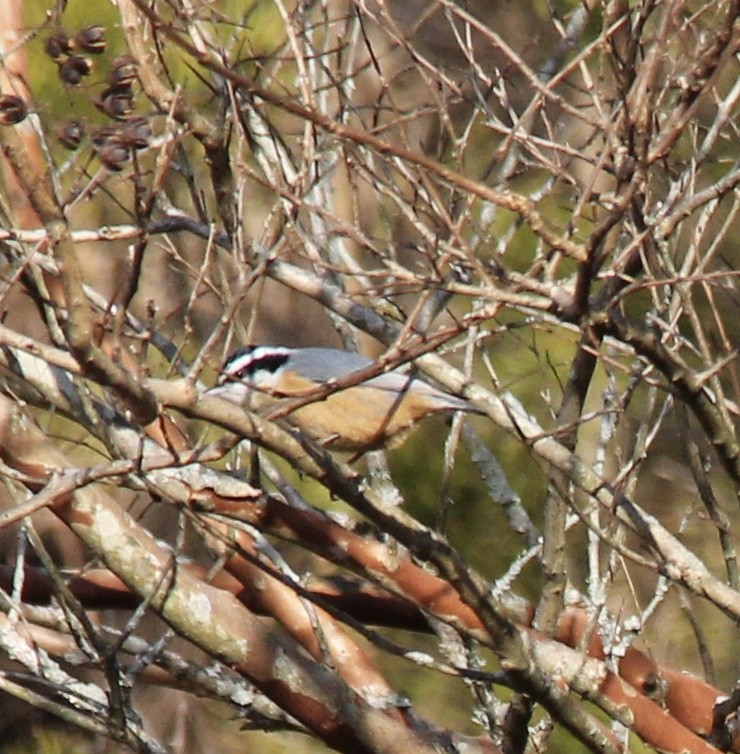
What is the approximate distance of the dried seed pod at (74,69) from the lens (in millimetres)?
2389

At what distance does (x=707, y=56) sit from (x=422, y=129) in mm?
3351

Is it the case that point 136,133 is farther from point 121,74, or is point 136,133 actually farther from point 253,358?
point 253,358

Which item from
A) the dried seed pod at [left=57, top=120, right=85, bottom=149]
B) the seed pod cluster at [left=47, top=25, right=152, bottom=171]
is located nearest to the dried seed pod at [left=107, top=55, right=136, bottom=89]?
the seed pod cluster at [left=47, top=25, right=152, bottom=171]

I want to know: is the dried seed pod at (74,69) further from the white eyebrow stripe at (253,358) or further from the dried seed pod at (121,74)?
the white eyebrow stripe at (253,358)

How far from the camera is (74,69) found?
2393 millimetres

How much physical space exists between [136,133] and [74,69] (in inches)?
10.0

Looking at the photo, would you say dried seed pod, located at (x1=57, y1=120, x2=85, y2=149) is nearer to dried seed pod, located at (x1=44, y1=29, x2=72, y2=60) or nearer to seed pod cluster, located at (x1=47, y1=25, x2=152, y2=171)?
seed pod cluster, located at (x1=47, y1=25, x2=152, y2=171)

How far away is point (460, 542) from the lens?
5156 mm

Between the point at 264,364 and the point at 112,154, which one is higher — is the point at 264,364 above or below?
below

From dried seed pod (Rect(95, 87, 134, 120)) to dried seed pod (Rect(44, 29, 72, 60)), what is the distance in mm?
145

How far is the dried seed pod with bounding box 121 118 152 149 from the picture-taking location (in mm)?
2207

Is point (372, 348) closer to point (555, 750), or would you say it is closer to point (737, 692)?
point (555, 750)

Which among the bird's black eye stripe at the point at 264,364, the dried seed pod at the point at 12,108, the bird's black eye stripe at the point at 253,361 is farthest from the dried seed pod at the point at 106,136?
the bird's black eye stripe at the point at 264,364

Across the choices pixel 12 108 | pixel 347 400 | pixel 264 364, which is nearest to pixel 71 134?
pixel 12 108
